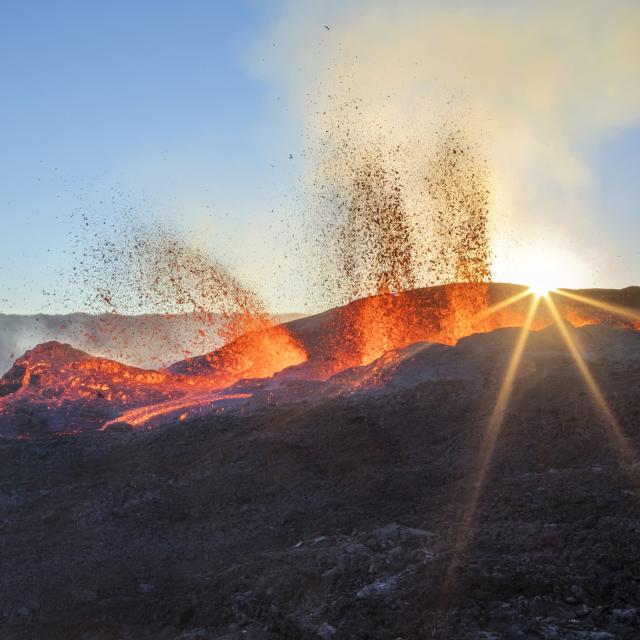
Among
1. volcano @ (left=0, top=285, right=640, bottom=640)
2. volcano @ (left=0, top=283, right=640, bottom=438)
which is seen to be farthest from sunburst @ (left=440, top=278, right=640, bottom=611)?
volcano @ (left=0, top=283, right=640, bottom=438)

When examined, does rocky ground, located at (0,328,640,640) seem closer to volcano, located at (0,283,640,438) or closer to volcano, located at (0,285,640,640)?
volcano, located at (0,285,640,640)

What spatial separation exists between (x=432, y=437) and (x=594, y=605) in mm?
7089

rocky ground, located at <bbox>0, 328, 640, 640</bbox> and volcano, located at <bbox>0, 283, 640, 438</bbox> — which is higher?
volcano, located at <bbox>0, 283, 640, 438</bbox>

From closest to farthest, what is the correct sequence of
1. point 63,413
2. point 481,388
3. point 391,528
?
point 391,528 → point 481,388 → point 63,413

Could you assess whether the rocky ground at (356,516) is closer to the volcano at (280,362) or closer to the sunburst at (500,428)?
the sunburst at (500,428)

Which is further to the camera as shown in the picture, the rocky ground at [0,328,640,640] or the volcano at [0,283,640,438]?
the volcano at [0,283,640,438]

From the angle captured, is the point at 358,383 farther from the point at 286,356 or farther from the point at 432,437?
the point at 286,356

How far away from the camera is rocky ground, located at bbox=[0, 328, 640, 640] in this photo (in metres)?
7.09

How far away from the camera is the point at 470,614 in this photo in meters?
6.61

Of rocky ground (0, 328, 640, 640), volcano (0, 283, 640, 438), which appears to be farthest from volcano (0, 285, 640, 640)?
volcano (0, 283, 640, 438)

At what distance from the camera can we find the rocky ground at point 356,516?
23.3 ft

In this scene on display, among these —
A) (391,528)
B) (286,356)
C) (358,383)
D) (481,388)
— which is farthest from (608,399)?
(286,356)

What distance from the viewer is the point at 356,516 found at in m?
10.5

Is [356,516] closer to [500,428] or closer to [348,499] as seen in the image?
[348,499]
